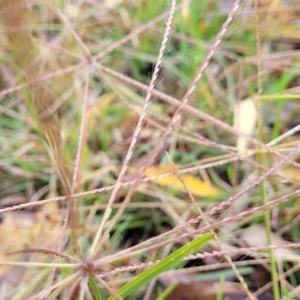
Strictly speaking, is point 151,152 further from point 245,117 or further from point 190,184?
point 245,117

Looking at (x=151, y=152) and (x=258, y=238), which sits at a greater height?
(x=151, y=152)

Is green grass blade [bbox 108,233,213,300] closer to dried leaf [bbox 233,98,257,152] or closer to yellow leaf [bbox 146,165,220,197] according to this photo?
yellow leaf [bbox 146,165,220,197]

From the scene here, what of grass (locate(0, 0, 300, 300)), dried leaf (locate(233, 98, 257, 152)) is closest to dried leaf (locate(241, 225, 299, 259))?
grass (locate(0, 0, 300, 300))

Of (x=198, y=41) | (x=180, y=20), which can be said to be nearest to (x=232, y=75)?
(x=198, y=41)

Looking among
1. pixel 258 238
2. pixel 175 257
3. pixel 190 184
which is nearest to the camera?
pixel 175 257

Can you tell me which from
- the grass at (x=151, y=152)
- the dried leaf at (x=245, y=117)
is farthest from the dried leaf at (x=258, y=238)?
the dried leaf at (x=245, y=117)

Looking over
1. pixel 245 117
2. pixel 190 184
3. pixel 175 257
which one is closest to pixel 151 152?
pixel 190 184

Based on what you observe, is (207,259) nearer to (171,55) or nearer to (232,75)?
(232,75)

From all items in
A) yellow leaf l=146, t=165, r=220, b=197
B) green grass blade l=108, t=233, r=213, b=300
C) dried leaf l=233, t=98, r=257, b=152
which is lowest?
green grass blade l=108, t=233, r=213, b=300
